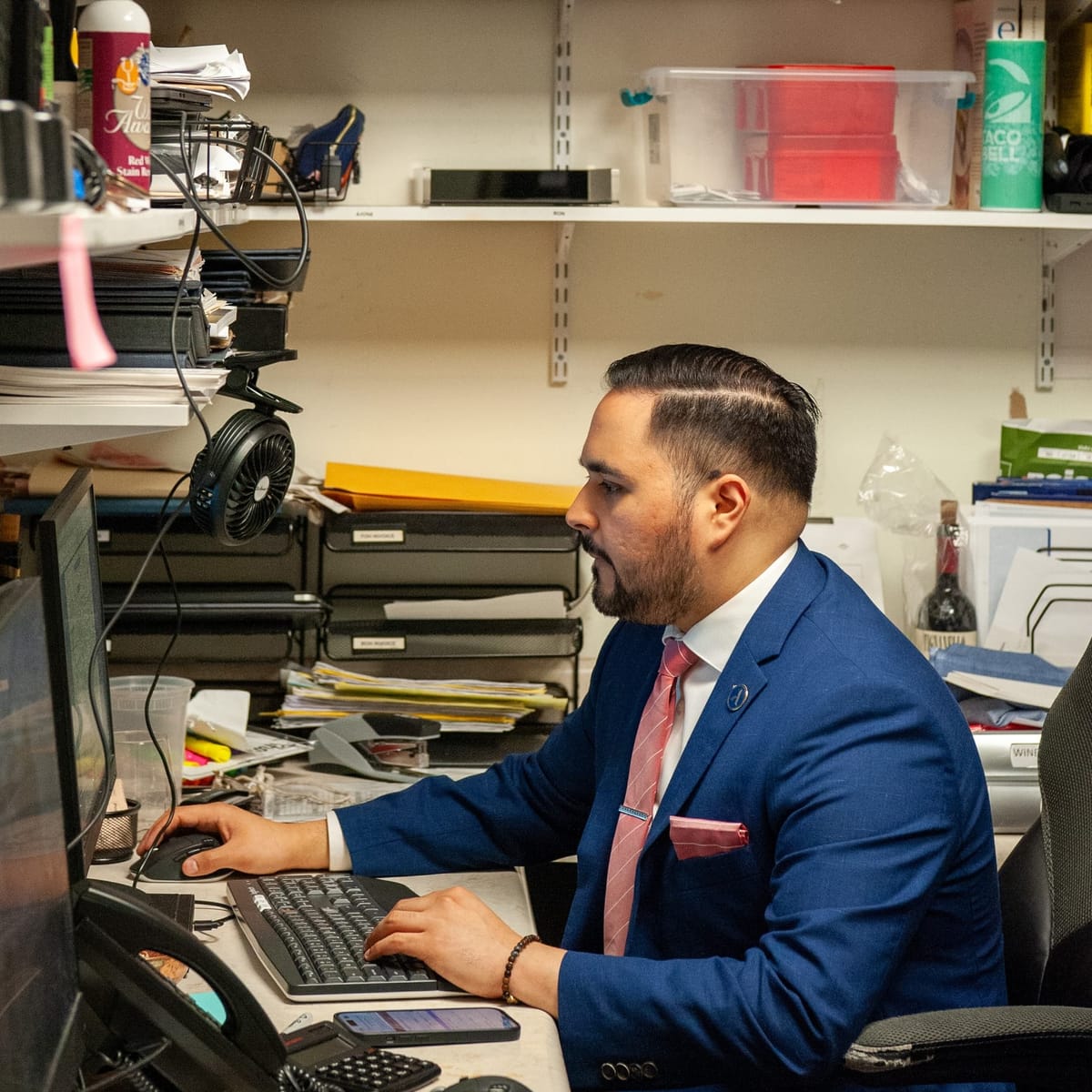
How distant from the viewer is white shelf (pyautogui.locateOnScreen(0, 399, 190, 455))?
1.16m

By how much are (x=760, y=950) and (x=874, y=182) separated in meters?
1.33

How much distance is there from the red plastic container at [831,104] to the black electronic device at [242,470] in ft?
3.36

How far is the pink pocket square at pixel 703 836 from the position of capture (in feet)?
4.46

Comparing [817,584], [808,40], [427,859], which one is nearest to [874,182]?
[808,40]

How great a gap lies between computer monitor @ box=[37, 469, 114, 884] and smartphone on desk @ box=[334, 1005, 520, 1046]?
0.27 metres

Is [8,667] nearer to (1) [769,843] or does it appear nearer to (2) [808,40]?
(1) [769,843]

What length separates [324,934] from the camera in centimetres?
135

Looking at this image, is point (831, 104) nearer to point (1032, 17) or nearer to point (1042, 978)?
point (1032, 17)

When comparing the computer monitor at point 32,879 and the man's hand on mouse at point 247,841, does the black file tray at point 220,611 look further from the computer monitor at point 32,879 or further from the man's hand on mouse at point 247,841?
the computer monitor at point 32,879

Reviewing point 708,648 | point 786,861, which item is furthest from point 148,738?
point 786,861

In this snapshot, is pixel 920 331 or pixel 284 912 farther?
pixel 920 331

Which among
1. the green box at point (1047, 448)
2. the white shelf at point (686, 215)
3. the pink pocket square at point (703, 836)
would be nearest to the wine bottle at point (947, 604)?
the green box at point (1047, 448)

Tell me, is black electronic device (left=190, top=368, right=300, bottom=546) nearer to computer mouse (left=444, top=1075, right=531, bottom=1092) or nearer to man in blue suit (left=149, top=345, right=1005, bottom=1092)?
man in blue suit (left=149, top=345, right=1005, bottom=1092)

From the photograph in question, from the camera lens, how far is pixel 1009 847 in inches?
74.3
